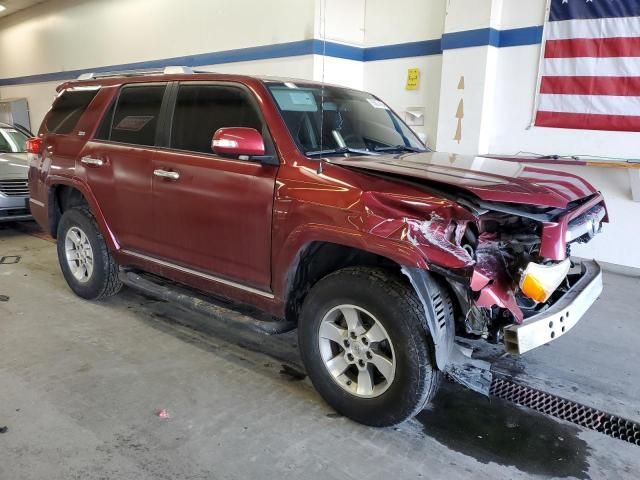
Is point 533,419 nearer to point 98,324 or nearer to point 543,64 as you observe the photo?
point 98,324

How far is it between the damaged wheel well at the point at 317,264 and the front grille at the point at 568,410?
1195mm

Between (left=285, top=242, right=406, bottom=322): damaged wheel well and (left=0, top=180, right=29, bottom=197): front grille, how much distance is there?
525 cm

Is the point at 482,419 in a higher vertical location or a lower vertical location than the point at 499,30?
lower

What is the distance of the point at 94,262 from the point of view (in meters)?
4.10

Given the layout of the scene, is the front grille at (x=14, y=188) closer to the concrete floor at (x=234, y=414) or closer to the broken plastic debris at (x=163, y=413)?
the concrete floor at (x=234, y=414)

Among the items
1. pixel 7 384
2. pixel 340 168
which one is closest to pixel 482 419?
pixel 340 168

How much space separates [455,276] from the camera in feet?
7.40

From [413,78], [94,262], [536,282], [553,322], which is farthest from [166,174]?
[413,78]

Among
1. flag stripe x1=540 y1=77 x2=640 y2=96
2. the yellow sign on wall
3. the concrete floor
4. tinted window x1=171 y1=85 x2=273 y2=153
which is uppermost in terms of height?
the yellow sign on wall

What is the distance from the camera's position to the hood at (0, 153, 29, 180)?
663 centimetres

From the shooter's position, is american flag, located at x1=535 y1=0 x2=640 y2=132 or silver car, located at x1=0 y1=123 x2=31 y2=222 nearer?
american flag, located at x1=535 y1=0 x2=640 y2=132

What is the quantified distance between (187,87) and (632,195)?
15.8ft

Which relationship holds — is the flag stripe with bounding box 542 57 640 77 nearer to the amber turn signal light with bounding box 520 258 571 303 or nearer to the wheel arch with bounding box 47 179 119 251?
the amber turn signal light with bounding box 520 258 571 303

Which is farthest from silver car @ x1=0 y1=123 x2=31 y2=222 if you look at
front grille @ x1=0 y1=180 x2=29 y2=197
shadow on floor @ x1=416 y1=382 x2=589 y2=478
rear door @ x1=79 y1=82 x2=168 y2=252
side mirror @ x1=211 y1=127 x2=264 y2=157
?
shadow on floor @ x1=416 y1=382 x2=589 y2=478
